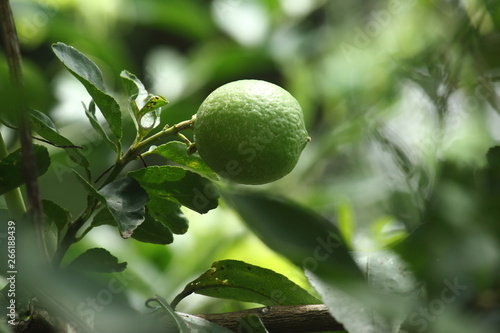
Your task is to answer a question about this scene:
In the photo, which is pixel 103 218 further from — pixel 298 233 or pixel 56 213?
pixel 298 233

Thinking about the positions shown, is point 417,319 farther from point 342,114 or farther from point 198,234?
point 342,114

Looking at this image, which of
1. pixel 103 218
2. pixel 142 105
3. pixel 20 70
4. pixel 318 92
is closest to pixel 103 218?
pixel 103 218

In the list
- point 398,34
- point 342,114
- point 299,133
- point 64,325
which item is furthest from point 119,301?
point 342,114

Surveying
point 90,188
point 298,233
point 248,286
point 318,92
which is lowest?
point 318,92

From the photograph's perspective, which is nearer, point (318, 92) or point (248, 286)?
point (248, 286)

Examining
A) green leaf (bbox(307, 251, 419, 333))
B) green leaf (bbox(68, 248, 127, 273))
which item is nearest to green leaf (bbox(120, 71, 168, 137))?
green leaf (bbox(68, 248, 127, 273))

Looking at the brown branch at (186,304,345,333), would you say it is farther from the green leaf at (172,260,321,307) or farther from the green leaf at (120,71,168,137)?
the green leaf at (120,71,168,137)

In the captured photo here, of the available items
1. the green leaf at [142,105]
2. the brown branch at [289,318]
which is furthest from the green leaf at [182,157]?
the brown branch at [289,318]

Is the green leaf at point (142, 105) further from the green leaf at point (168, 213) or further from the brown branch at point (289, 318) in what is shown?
the brown branch at point (289, 318)
